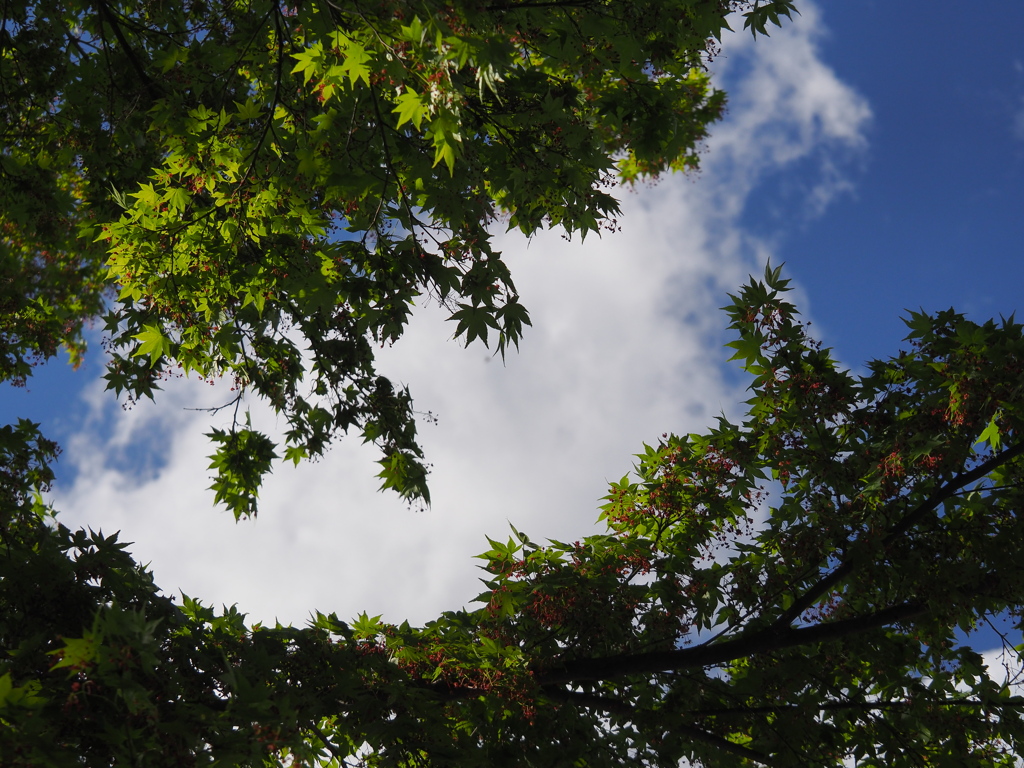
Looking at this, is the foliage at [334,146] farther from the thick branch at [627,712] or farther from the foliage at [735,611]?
the thick branch at [627,712]

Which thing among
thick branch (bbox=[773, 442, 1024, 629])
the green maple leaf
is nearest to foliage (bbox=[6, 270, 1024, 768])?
thick branch (bbox=[773, 442, 1024, 629])

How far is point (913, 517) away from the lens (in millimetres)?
5609

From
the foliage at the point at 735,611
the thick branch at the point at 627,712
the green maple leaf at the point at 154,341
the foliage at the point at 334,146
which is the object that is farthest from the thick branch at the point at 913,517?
the green maple leaf at the point at 154,341

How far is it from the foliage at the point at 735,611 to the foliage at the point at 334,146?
6.75 feet

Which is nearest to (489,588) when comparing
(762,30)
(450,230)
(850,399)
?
(450,230)

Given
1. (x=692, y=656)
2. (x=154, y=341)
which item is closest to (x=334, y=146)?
(x=154, y=341)

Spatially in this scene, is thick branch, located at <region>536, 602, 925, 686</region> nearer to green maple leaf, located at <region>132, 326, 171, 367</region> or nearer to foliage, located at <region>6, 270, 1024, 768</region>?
foliage, located at <region>6, 270, 1024, 768</region>

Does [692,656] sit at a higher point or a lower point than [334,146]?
lower

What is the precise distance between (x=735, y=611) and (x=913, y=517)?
1705 mm

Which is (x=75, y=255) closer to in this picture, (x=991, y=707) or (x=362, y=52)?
(x=362, y=52)

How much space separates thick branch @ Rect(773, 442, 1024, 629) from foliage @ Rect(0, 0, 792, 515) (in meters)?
3.26

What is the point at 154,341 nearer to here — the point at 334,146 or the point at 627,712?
the point at 334,146

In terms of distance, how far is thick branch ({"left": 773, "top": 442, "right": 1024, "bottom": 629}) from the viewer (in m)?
5.45

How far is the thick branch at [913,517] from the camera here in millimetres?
5445
